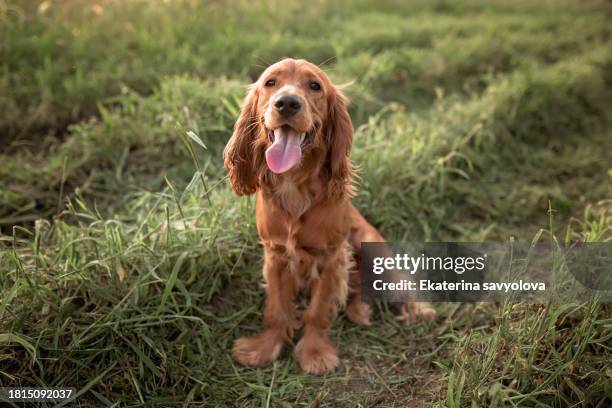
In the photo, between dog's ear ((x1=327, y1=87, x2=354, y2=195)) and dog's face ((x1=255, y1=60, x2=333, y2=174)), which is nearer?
dog's face ((x1=255, y1=60, x2=333, y2=174))

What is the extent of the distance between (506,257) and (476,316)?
0.66 m

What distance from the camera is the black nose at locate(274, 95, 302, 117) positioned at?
249cm

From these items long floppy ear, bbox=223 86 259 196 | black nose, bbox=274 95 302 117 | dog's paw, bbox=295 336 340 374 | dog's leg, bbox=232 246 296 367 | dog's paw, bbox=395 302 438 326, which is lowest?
dog's paw, bbox=395 302 438 326

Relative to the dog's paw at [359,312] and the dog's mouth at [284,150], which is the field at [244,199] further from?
the dog's mouth at [284,150]

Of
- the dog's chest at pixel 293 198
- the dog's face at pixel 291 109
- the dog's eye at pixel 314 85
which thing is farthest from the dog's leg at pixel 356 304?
the dog's eye at pixel 314 85

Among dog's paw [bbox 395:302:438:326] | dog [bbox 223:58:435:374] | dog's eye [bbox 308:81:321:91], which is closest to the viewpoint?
dog [bbox 223:58:435:374]

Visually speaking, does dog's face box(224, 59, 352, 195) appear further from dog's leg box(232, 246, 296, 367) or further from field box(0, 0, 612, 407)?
dog's leg box(232, 246, 296, 367)

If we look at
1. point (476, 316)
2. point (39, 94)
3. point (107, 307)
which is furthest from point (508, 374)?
point (39, 94)

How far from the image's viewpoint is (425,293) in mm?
3584

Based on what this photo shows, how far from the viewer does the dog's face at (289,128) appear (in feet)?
8.38

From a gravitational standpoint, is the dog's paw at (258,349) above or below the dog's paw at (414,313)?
above

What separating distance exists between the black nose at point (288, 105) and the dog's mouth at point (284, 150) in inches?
3.7

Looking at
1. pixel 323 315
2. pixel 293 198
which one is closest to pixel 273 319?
pixel 323 315
